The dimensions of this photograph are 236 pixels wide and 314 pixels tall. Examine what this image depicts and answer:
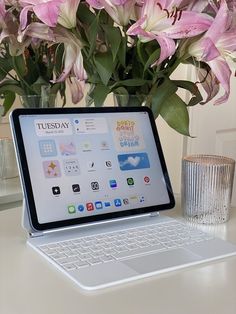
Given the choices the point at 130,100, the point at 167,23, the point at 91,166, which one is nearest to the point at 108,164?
the point at 91,166

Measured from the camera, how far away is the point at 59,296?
1.77 ft

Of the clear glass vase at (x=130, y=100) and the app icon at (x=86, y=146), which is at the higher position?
the clear glass vase at (x=130, y=100)

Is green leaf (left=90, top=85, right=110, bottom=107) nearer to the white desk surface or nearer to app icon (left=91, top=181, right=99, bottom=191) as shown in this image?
app icon (left=91, top=181, right=99, bottom=191)

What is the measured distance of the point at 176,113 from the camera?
805 millimetres

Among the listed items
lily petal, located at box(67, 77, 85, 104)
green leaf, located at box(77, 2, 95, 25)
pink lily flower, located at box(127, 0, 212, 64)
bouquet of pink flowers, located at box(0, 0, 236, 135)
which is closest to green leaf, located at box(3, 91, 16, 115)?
bouquet of pink flowers, located at box(0, 0, 236, 135)

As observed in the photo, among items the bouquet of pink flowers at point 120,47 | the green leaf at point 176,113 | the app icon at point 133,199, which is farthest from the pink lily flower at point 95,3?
the app icon at point 133,199

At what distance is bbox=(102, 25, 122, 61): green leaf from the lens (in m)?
0.75

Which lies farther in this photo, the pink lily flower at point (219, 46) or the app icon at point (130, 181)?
the app icon at point (130, 181)

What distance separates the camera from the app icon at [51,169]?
28.4 inches

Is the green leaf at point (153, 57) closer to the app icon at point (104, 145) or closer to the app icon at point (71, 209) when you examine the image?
the app icon at point (104, 145)

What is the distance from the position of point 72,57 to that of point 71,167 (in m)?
A: 0.18

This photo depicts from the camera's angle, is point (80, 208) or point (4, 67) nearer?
point (80, 208)

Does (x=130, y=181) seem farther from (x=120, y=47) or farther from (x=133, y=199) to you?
(x=120, y=47)

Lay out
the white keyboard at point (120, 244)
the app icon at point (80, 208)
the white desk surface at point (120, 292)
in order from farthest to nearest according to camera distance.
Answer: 1. the app icon at point (80, 208)
2. the white keyboard at point (120, 244)
3. the white desk surface at point (120, 292)
